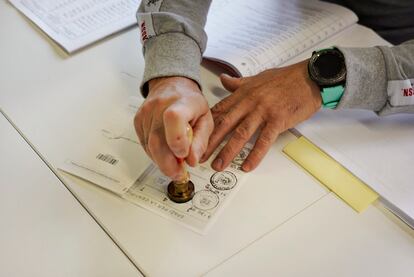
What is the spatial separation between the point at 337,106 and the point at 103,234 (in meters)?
0.44

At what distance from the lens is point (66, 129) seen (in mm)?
820

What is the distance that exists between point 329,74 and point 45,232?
1.70 feet

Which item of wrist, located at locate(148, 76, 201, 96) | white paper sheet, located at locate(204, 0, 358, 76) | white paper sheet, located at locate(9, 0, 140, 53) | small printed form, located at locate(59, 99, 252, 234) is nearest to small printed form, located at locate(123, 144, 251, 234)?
small printed form, located at locate(59, 99, 252, 234)

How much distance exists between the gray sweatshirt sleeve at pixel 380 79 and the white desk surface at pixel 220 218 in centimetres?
14

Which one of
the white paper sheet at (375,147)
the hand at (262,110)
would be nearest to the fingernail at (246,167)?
the hand at (262,110)

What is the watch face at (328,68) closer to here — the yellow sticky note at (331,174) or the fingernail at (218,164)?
the yellow sticky note at (331,174)

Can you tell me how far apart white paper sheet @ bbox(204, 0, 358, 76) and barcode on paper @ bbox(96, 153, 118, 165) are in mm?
299

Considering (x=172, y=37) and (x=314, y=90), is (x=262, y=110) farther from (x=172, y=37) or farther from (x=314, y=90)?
(x=172, y=37)

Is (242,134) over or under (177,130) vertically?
under

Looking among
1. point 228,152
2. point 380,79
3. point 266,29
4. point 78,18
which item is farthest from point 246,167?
point 78,18

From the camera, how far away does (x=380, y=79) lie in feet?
2.50

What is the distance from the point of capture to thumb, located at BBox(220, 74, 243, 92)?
84 centimetres

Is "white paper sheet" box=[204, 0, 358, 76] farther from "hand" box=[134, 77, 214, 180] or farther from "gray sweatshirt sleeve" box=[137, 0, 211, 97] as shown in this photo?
"hand" box=[134, 77, 214, 180]

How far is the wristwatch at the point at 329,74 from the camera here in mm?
759
